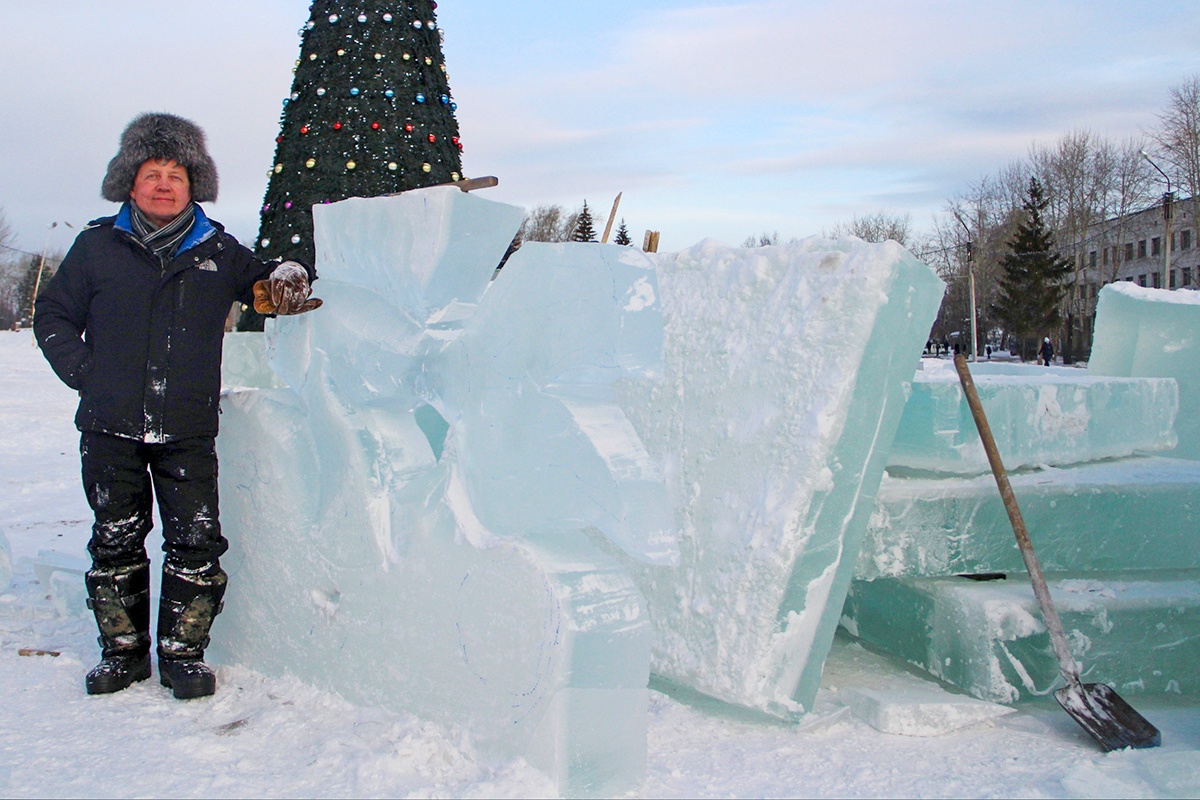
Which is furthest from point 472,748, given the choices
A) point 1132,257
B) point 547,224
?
point 1132,257

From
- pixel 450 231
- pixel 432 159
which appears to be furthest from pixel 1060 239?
pixel 450 231

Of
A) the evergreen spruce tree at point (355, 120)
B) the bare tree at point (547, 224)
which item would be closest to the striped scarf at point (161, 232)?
the evergreen spruce tree at point (355, 120)

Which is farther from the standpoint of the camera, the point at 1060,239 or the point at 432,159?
the point at 1060,239

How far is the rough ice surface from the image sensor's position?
191cm

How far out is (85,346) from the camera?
252 cm

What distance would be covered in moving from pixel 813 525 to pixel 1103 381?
1410 millimetres

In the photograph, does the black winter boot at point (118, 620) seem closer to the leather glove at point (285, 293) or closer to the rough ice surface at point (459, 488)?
the rough ice surface at point (459, 488)

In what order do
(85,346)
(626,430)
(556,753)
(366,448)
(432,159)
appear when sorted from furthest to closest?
(432,159), (85,346), (366,448), (626,430), (556,753)

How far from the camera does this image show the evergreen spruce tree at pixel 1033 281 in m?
32.9

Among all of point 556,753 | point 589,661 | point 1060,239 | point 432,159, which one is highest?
point 1060,239

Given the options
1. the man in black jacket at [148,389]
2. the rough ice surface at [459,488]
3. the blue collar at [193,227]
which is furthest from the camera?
the blue collar at [193,227]

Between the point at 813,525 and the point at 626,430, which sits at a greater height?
the point at 626,430

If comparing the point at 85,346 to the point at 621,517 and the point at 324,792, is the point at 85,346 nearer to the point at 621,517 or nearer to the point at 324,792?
the point at 324,792

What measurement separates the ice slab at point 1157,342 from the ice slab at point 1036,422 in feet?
1.81
